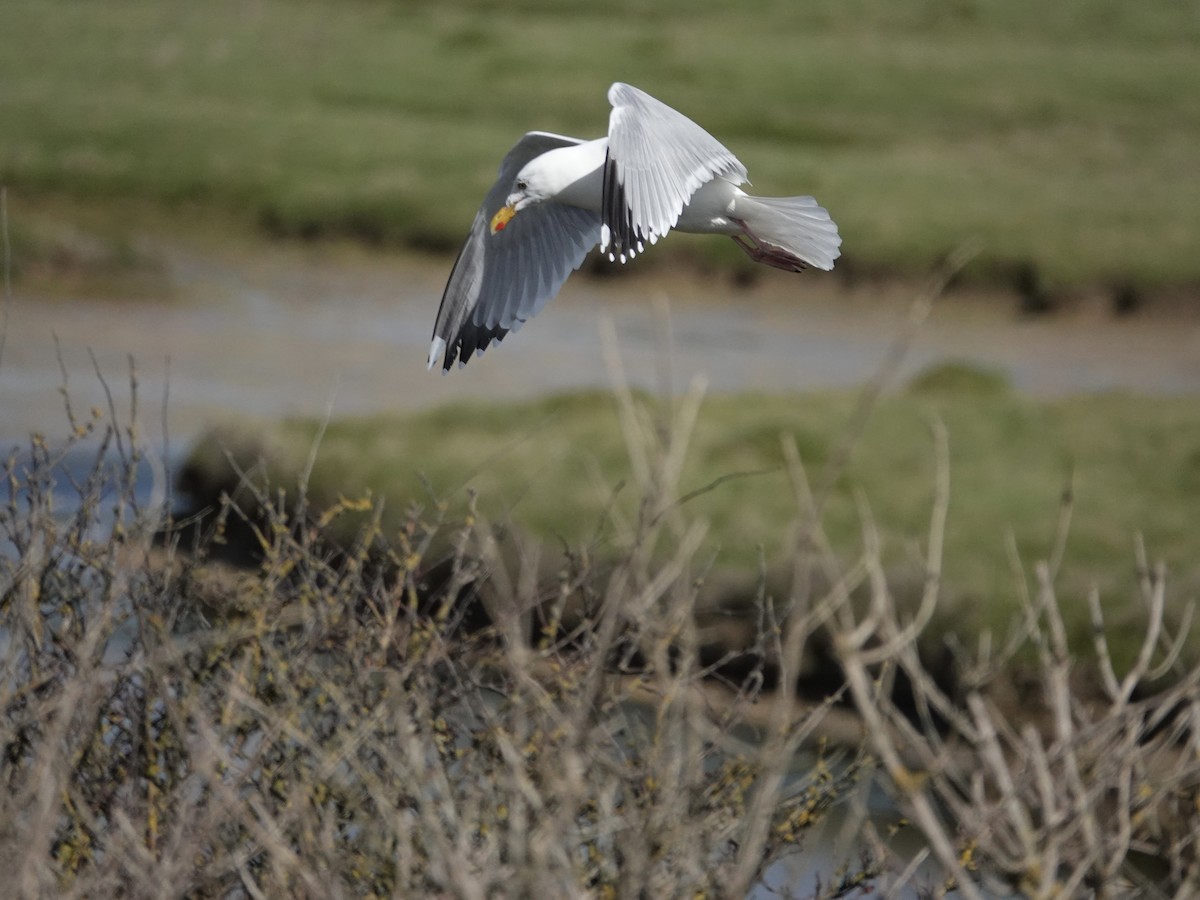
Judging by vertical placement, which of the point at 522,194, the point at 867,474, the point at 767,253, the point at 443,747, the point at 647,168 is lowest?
the point at 867,474

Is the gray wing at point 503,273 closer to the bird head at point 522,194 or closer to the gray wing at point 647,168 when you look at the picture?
the bird head at point 522,194

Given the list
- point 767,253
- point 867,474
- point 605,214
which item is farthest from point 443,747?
point 867,474

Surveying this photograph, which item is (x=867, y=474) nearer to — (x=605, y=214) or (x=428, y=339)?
(x=605, y=214)

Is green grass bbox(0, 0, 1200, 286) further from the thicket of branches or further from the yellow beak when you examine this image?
the thicket of branches

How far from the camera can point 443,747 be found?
4.39 m

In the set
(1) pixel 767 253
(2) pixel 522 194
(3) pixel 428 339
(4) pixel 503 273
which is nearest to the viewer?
(2) pixel 522 194

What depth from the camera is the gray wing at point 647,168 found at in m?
5.66

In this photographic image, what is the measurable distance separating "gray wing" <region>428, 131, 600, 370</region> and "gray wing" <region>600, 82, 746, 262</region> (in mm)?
805

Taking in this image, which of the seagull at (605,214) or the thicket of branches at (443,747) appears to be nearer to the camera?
the thicket of branches at (443,747)

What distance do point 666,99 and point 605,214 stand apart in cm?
2437

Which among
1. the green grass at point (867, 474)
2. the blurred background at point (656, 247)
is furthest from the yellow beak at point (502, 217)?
the green grass at point (867, 474)

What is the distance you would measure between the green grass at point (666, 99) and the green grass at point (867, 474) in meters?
10.2

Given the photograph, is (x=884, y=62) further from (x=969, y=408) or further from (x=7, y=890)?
(x=7, y=890)

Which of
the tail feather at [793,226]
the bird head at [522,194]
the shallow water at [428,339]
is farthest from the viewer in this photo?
the shallow water at [428,339]
